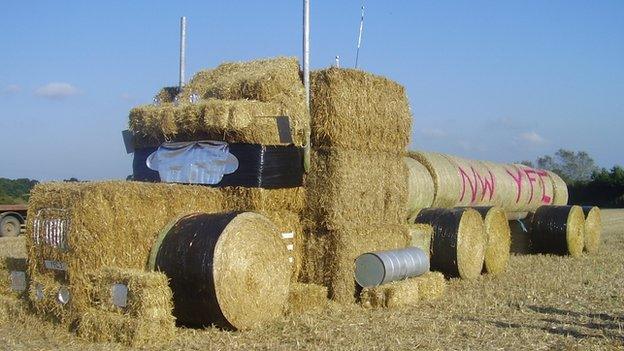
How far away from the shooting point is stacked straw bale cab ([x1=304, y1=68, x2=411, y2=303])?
9.83 meters

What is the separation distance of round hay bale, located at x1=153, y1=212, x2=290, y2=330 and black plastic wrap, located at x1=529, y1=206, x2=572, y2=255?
1058 centimetres

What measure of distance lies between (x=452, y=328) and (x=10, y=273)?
4.93 meters

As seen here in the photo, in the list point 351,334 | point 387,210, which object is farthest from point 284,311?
point 387,210

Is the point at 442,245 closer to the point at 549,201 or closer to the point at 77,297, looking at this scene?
the point at 77,297

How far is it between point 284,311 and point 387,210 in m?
2.91

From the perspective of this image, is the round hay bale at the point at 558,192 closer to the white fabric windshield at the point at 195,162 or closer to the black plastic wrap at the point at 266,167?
the black plastic wrap at the point at 266,167

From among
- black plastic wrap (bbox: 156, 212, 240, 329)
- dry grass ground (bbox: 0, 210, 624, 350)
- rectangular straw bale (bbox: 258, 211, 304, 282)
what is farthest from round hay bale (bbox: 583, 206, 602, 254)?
black plastic wrap (bbox: 156, 212, 240, 329)

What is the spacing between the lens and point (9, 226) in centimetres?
2673

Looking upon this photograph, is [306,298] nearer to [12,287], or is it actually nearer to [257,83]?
[257,83]

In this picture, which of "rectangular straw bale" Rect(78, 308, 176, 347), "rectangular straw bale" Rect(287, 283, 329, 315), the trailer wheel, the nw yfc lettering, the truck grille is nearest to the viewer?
"rectangular straw bale" Rect(78, 308, 176, 347)

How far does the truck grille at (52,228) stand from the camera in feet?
24.9

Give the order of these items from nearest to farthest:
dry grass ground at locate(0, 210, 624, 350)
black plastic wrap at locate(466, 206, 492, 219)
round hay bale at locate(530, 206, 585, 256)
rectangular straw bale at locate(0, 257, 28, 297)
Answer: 1. dry grass ground at locate(0, 210, 624, 350)
2. rectangular straw bale at locate(0, 257, 28, 297)
3. black plastic wrap at locate(466, 206, 492, 219)
4. round hay bale at locate(530, 206, 585, 256)

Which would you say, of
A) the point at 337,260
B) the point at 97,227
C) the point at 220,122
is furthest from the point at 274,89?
the point at 97,227

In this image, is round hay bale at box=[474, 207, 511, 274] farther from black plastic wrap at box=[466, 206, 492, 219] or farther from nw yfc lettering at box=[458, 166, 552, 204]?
nw yfc lettering at box=[458, 166, 552, 204]
